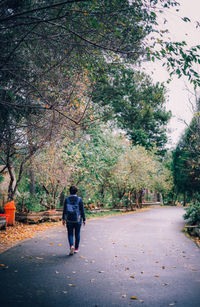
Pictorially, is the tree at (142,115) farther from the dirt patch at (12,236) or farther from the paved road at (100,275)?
the paved road at (100,275)

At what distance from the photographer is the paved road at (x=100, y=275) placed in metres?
4.21

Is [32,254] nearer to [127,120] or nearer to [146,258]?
[146,258]

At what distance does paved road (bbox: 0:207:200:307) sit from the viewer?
421 centimetres

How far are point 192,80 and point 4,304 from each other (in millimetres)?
5677

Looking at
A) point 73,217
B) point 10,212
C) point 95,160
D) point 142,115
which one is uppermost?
point 142,115

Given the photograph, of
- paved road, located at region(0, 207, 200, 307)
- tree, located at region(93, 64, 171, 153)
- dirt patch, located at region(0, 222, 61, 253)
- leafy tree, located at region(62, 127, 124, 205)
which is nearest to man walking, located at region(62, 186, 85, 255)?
paved road, located at region(0, 207, 200, 307)

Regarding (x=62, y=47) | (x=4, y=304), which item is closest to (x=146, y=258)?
(x=4, y=304)

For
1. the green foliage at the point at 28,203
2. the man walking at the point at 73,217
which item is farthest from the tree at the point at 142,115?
the man walking at the point at 73,217

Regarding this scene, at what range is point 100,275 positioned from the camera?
553cm

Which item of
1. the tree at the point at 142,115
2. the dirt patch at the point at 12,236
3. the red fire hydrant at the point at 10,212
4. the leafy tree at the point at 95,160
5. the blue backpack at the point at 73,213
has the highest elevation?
the tree at the point at 142,115

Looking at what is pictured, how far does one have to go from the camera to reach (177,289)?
15.6 ft

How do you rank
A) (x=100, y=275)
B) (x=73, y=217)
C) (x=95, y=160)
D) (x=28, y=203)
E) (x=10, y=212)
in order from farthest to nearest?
(x=95, y=160) < (x=28, y=203) < (x=10, y=212) < (x=73, y=217) < (x=100, y=275)

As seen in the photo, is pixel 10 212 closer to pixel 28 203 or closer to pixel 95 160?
pixel 28 203

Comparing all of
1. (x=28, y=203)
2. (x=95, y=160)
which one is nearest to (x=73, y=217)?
(x=28, y=203)
